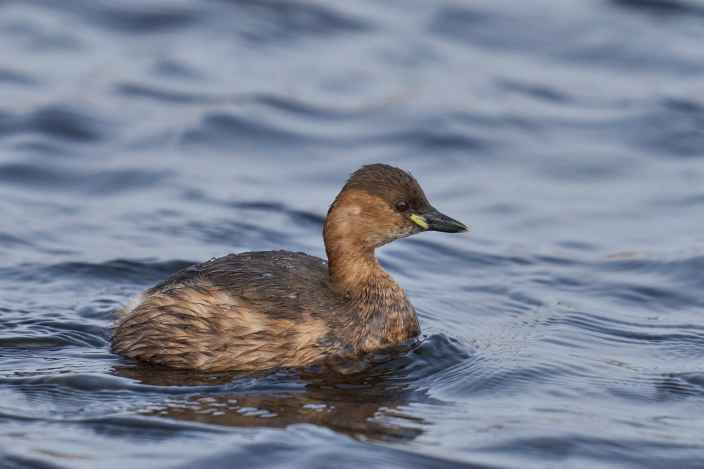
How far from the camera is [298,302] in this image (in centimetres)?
848

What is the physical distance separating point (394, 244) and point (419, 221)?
250cm

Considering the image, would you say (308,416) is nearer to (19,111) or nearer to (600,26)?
(19,111)

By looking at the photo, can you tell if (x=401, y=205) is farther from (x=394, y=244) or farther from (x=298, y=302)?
(x=394, y=244)

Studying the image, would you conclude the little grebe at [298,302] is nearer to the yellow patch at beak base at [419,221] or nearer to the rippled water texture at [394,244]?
the yellow patch at beak base at [419,221]

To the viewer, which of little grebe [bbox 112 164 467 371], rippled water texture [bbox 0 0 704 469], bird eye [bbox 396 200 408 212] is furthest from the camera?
bird eye [bbox 396 200 408 212]

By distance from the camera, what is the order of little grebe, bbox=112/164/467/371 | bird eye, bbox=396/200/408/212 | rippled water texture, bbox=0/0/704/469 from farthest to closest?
bird eye, bbox=396/200/408/212, little grebe, bbox=112/164/467/371, rippled water texture, bbox=0/0/704/469

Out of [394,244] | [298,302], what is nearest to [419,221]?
[298,302]

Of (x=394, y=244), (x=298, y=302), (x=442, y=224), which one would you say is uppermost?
(x=442, y=224)

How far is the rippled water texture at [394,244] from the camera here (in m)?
7.40

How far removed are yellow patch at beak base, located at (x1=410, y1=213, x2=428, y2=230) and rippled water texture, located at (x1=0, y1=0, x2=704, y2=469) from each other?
2.51ft

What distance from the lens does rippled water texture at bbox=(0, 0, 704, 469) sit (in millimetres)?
7402

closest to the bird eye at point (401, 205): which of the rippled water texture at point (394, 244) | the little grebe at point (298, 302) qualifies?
the little grebe at point (298, 302)

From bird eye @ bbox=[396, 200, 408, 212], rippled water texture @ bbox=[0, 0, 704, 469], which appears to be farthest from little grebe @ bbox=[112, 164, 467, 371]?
rippled water texture @ bbox=[0, 0, 704, 469]

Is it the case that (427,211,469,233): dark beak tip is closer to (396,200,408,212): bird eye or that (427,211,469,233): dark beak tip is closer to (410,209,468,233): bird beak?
(410,209,468,233): bird beak
